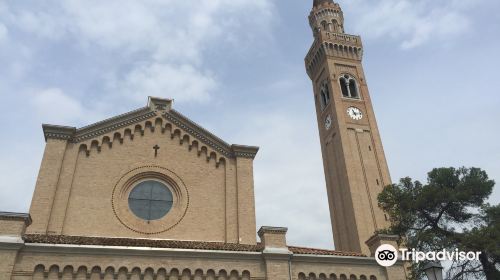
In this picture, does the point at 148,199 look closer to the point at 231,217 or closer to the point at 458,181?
the point at 231,217

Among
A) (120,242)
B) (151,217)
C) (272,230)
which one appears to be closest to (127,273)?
(120,242)

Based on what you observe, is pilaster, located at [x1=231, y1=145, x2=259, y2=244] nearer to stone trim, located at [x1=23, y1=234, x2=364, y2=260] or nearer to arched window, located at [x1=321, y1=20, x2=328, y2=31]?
stone trim, located at [x1=23, y1=234, x2=364, y2=260]

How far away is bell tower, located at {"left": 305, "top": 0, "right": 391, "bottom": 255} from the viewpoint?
29.1m

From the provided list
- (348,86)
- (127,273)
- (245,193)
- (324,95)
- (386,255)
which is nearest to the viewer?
(127,273)

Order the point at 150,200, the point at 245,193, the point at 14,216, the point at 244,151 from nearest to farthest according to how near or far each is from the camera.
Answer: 1. the point at 14,216
2. the point at 150,200
3. the point at 245,193
4. the point at 244,151

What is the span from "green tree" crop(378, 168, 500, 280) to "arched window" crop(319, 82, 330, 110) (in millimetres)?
16417

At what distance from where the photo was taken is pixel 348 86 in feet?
118

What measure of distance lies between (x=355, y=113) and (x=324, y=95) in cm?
436

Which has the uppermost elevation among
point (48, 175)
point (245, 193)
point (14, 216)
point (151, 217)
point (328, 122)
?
point (328, 122)

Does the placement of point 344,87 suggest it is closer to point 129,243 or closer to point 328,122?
point 328,122

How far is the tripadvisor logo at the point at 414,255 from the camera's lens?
15781mm

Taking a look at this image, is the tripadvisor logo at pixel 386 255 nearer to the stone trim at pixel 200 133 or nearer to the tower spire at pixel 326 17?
the stone trim at pixel 200 133

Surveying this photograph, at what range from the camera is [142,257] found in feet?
44.5

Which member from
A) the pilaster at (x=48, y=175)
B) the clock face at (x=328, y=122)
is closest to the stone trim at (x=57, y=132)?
the pilaster at (x=48, y=175)
